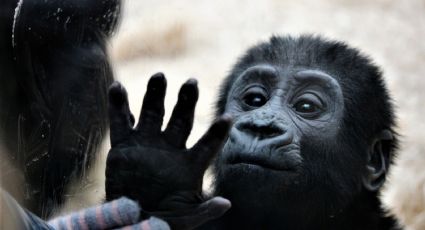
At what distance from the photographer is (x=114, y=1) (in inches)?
130

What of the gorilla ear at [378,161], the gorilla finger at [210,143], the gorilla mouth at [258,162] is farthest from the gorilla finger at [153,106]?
the gorilla ear at [378,161]

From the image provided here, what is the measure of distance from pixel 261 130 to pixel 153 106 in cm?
68

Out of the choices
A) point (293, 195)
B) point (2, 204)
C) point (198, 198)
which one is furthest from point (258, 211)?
point (2, 204)

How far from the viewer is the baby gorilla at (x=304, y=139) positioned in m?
3.12

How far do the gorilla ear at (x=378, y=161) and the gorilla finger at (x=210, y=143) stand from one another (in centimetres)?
115

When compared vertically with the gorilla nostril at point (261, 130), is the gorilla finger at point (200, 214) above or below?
below

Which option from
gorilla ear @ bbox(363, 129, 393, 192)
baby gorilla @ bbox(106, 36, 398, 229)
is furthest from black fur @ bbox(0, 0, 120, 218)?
gorilla ear @ bbox(363, 129, 393, 192)

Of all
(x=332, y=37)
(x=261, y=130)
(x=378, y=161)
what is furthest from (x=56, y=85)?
(x=332, y=37)

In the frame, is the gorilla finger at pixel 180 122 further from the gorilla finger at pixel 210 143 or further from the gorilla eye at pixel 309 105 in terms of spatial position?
the gorilla eye at pixel 309 105

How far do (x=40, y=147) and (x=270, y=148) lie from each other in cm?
77

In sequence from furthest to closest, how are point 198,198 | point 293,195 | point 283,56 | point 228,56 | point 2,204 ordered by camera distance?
point 228,56, point 283,56, point 293,195, point 198,198, point 2,204

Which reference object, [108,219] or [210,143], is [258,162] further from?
[108,219]

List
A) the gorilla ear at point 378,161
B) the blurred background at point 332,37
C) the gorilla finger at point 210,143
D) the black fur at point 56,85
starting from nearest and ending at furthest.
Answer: the gorilla finger at point 210,143
the black fur at point 56,85
the gorilla ear at point 378,161
the blurred background at point 332,37

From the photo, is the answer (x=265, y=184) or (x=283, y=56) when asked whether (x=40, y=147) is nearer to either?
(x=265, y=184)
